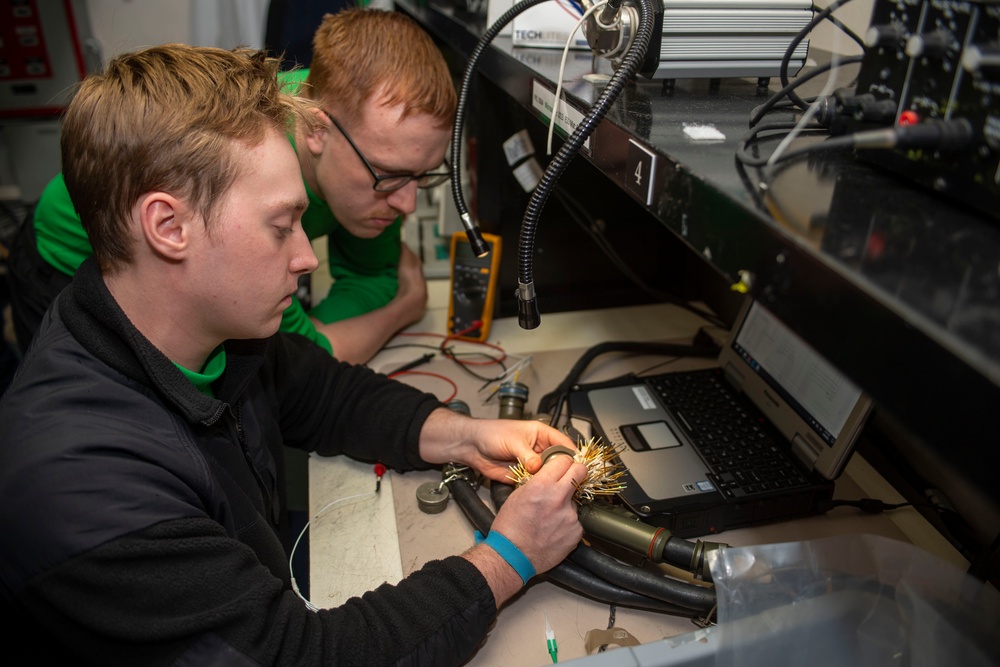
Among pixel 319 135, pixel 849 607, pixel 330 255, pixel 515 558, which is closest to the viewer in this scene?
pixel 849 607

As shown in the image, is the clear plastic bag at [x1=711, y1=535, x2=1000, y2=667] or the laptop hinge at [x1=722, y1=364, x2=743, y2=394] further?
the laptop hinge at [x1=722, y1=364, x2=743, y2=394]

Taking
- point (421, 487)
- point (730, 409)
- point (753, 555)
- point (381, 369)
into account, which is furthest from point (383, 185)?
point (753, 555)

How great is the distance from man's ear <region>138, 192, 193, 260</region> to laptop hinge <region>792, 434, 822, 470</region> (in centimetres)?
84

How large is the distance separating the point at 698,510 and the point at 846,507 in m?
0.25

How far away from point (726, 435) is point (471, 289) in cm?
62

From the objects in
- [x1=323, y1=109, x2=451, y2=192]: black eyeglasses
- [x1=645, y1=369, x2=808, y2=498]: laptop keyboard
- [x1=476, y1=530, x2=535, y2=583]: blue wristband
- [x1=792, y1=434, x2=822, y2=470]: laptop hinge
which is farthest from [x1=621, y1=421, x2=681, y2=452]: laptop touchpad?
[x1=323, y1=109, x2=451, y2=192]: black eyeglasses

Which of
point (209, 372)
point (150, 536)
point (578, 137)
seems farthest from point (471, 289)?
point (150, 536)

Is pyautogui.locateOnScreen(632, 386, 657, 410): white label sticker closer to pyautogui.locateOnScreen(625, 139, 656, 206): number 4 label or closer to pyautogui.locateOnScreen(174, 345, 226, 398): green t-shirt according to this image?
pyautogui.locateOnScreen(625, 139, 656, 206): number 4 label

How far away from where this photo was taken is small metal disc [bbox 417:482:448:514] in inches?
40.1

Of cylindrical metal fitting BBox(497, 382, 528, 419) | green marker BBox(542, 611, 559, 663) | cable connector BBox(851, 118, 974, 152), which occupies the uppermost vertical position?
cable connector BBox(851, 118, 974, 152)

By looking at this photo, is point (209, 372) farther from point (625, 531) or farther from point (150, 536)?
point (625, 531)

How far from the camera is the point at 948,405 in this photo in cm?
37

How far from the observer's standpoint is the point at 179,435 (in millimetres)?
776

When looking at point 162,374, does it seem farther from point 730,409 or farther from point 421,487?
point 730,409
